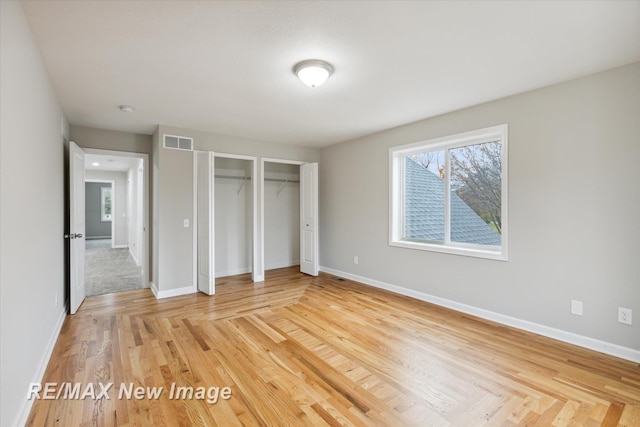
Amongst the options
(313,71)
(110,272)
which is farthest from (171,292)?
(313,71)

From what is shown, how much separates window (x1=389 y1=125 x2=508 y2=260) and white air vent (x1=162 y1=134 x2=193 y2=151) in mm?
3180

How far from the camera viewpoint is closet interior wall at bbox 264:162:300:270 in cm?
630

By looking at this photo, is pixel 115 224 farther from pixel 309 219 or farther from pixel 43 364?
pixel 43 364

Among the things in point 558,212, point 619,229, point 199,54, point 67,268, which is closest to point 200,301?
point 67,268

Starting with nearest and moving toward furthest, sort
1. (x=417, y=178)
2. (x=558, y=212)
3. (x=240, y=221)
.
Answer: (x=558, y=212) → (x=417, y=178) → (x=240, y=221)

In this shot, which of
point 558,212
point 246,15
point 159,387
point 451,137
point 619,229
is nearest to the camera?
point 246,15

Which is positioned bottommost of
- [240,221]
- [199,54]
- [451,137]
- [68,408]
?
[68,408]

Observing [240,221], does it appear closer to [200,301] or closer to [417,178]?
[200,301]

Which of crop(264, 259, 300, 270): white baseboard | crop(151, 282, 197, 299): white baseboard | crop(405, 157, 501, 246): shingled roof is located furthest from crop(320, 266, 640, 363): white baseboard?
crop(151, 282, 197, 299): white baseboard

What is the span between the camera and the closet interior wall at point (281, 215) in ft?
20.7

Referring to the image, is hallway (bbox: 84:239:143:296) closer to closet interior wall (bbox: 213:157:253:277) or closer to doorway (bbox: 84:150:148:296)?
doorway (bbox: 84:150:148:296)

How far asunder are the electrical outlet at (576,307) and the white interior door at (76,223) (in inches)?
222

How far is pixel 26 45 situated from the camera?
76.9 inches

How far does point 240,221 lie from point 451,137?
4059 millimetres
